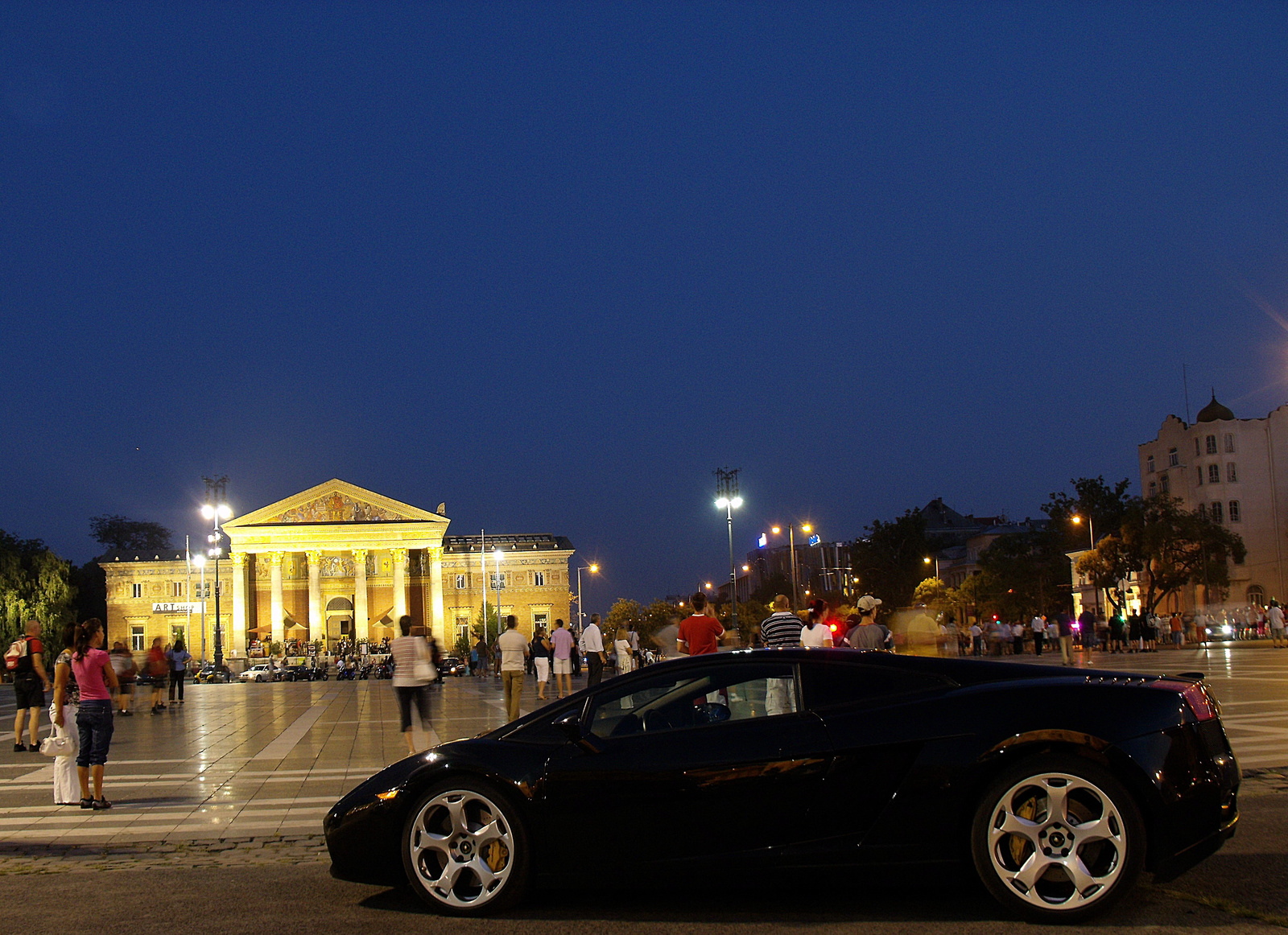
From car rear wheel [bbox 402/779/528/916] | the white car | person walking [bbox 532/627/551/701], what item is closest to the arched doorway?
the white car

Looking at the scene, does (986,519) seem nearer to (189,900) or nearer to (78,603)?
(78,603)

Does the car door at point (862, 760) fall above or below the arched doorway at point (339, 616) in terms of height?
above

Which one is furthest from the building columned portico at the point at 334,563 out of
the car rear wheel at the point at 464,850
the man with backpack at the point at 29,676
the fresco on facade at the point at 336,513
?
the car rear wheel at the point at 464,850

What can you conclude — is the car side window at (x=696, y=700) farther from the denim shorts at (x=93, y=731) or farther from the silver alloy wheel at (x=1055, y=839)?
the denim shorts at (x=93, y=731)

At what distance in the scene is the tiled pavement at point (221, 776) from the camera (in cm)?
953

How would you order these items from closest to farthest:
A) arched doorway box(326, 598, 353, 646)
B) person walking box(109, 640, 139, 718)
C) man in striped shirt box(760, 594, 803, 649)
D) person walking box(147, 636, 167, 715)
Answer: man in striped shirt box(760, 594, 803, 649) < person walking box(109, 640, 139, 718) < person walking box(147, 636, 167, 715) < arched doorway box(326, 598, 353, 646)

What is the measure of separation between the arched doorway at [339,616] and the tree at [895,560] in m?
46.1

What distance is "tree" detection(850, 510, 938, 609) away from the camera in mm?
102562

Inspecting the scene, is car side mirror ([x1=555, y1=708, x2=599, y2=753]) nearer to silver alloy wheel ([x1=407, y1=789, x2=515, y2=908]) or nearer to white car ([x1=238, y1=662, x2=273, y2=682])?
silver alloy wheel ([x1=407, y1=789, x2=515, y2=908])

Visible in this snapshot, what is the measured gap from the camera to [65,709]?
11.7m

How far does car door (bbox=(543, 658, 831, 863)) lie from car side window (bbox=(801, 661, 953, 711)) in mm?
87

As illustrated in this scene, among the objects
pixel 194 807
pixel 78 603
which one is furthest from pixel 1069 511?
pixel 78 603

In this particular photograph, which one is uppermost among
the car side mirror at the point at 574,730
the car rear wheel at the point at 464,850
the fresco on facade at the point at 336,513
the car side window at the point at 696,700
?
the fresco on facade at the point at 336,513

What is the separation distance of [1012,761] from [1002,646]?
Answer: 45.0 meters
